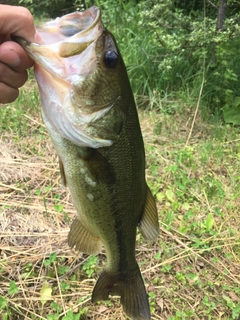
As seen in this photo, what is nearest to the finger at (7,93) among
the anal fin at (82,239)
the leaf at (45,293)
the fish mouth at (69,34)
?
the fish mouth at (69,34)

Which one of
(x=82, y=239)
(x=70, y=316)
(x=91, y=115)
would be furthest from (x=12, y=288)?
(x=91, y=115)

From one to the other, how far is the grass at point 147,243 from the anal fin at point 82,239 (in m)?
0.62

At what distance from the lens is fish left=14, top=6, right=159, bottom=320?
4.05 ft

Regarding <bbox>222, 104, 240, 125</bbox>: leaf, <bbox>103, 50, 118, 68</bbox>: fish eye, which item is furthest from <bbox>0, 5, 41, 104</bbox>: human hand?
<bbox>222, 104, 240, 125</bbox>: leaf

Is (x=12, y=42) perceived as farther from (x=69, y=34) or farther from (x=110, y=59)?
(x=110, y=59)

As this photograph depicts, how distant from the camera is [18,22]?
1.23 meters

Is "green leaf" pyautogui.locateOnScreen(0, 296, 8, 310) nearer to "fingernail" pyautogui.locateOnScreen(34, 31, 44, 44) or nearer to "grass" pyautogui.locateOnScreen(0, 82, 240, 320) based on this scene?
"grass" pyautogui.locateOnScreen(0, 82, 240, 320)

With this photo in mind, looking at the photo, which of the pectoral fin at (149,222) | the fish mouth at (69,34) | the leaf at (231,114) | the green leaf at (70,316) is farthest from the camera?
the leaf at (231,114)

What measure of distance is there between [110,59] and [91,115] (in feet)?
0.66

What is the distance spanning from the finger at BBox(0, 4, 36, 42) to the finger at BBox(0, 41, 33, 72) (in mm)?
48

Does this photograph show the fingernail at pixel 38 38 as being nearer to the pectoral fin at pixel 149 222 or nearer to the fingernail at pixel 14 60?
the fingernail at pixel 14 60

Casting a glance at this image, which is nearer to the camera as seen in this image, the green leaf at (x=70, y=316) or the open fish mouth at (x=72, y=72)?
the open fish mouth at (x=72, y=72)

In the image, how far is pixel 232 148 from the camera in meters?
3.69

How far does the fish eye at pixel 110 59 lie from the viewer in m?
1.26
